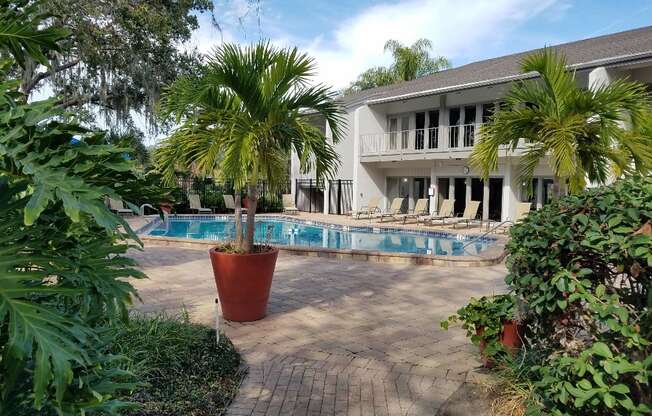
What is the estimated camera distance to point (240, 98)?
4949 mm

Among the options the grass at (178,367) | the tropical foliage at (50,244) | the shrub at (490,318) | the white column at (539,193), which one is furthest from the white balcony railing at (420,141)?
the tropical foliage at (50,244)

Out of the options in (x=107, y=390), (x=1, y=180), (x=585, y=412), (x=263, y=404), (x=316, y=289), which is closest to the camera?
(x=1, y=180)

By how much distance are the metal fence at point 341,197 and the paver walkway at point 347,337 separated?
1462 cm

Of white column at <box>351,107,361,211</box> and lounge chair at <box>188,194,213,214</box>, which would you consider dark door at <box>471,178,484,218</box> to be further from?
lounge chair at <box>188,194,213,214</box>

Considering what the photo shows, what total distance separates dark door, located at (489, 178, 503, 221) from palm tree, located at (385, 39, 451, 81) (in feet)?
44.3

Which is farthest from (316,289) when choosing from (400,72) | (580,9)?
(400,72)

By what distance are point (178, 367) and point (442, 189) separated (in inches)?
727

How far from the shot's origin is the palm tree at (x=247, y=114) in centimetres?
471

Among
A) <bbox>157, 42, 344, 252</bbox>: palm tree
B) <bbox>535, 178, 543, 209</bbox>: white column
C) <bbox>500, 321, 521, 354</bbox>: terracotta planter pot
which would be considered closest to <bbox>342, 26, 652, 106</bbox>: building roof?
<bbox>535, 178, 543, 209</bbox>: white column

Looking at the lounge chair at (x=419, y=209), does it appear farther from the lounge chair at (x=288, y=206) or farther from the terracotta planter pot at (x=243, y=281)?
the terracotta planter pot at (x=243, y=281)

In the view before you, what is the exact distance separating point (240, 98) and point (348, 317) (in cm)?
284

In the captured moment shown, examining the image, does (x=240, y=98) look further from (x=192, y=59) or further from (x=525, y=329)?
(x=192, y=59)

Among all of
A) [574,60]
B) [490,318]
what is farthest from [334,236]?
[490,318]

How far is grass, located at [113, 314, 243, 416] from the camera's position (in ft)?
10.1
